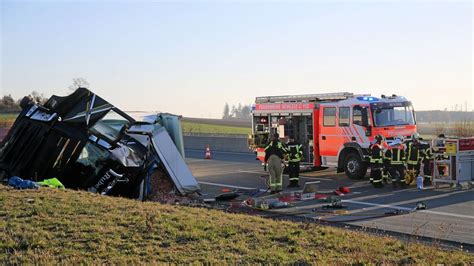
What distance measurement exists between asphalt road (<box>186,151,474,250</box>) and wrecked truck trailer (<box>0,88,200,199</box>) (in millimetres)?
2168

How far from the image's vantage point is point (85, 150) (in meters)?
12.8

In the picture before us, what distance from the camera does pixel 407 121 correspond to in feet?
56.9

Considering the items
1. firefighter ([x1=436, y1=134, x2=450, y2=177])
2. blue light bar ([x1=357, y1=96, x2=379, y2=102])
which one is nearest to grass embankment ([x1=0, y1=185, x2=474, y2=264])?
firefighter ([x1=436, y1=134, x2=450, y2=177])

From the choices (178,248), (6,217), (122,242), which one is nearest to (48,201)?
(6,217)

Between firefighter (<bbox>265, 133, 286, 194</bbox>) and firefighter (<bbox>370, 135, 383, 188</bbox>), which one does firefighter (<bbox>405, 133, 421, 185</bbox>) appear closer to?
firefighter (<bbox>370, 135, 383, 188</bbox>)

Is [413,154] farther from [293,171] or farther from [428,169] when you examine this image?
[293,171]

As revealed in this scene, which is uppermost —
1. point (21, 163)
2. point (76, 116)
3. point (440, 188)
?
point (76, 116)

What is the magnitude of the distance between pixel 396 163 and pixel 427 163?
3.02ft

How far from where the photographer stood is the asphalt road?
932 centimetres

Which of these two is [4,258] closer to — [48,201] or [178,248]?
[178,248]

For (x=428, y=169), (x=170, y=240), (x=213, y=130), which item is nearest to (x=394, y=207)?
(x=428, y=169)

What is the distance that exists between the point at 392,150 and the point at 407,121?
8.54 ft

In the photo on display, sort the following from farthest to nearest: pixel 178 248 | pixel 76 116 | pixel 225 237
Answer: pixel 76 116 → pixel 225 237 → pixel 178 248

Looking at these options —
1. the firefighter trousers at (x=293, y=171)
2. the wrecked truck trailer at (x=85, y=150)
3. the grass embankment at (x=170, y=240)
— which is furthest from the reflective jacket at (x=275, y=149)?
the grass embankment at (x=170, y=240)
